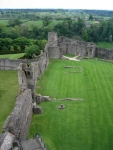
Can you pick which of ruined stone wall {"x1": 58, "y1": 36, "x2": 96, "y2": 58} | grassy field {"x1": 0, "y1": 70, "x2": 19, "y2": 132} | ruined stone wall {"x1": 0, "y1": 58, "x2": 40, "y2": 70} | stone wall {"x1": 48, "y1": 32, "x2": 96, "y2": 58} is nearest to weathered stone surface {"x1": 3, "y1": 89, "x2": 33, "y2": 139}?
grassy field {"x1": 0, "y1": 70, "x2": 19, "y2": 132}

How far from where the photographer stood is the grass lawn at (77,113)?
21875 millimetres

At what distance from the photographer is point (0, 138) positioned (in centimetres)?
1744

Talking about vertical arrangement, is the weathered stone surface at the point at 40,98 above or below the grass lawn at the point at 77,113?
above

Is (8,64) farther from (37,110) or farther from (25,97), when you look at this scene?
(25,97)

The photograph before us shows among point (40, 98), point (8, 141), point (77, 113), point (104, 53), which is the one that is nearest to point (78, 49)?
point (104, 53)

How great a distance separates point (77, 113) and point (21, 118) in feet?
26.7

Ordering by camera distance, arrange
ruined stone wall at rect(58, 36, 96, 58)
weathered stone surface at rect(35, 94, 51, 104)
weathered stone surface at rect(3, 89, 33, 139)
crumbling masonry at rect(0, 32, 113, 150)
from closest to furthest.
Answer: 1. crumbling masonry at rect(0, 32, 113, 150)
2. weathered stone surface at rect(3, 89, 33, 139)
3. weathered stone surface at rect(35, 94, 51, 104)
4. ruined stone wall at rect(58, 36, 96, 58)

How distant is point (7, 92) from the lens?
33719 mm

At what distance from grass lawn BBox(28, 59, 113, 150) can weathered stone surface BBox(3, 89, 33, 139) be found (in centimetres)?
133

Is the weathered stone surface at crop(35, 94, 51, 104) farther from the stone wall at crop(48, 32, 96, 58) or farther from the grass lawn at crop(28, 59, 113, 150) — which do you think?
the stone wall at crop(48, 32, 96, 58)

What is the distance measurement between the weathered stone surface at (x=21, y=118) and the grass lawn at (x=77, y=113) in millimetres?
1326

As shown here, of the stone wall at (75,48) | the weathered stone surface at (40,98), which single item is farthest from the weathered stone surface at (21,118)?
the stone wall at (75,48)

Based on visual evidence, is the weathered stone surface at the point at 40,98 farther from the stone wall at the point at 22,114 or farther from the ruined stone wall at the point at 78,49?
the ruined stone wall at the point at 78,49

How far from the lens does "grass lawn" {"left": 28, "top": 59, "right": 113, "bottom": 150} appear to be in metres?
21.9
